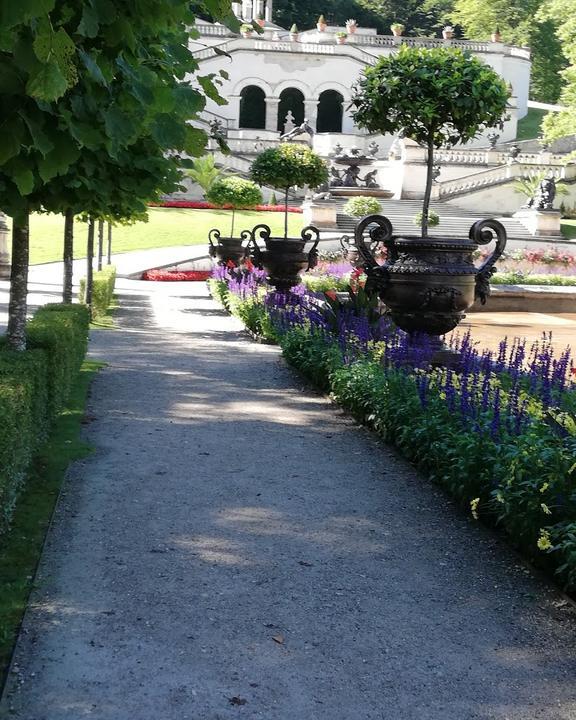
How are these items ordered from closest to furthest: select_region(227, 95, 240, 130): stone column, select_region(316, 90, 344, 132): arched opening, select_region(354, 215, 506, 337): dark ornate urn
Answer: select_region(354, 215, 506, 337): dark ornate urn
select_region(227, 95, 240, 130): stone column
select_region(316, 90, 344, 132): arched opening

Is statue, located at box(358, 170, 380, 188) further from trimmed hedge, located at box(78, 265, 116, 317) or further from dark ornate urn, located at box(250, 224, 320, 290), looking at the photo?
dark ornate urn, located at box(250, 224, 320, 290)

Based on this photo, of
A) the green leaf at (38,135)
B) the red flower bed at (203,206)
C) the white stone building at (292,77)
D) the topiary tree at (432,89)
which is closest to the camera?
the green leaf at (38,135)

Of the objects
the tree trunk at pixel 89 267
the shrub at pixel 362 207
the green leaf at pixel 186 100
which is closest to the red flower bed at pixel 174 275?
the shrub at pixel 362 207

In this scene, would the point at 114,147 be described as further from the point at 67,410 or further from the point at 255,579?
the point at 67,410

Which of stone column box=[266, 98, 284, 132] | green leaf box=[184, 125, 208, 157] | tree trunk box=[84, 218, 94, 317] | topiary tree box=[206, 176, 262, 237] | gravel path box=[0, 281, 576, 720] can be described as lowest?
gravel path box=[0, 281, 576, 720]

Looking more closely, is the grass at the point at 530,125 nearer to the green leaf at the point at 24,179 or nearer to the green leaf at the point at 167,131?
the green leaf at the point at 167,131

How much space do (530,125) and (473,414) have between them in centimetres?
5899

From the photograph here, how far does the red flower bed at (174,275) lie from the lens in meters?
27.8

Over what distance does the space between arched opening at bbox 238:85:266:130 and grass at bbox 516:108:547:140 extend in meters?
14.8

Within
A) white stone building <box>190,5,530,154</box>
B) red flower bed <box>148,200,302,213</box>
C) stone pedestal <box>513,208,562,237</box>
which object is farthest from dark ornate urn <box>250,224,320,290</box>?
white stone building <box>190,5,530,154</box>

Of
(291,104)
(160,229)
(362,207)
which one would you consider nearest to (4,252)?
(160,229)

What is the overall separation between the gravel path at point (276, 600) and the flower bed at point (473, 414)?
0.19 meters

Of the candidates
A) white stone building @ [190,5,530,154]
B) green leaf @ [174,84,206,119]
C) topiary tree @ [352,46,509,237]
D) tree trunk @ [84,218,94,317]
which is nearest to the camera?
green leaf @ [174,84,206,119]

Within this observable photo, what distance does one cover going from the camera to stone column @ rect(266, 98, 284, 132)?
6100 cm
